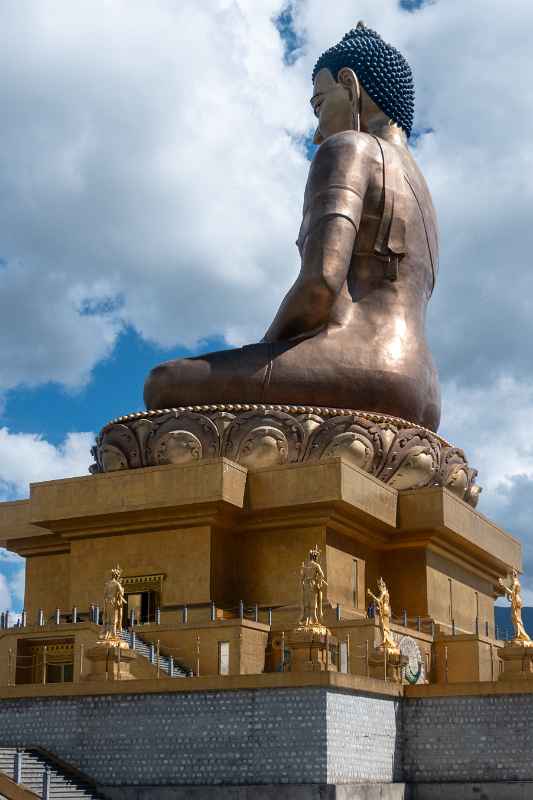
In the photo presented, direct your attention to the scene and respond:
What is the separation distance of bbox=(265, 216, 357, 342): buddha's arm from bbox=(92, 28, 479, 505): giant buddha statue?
3cm

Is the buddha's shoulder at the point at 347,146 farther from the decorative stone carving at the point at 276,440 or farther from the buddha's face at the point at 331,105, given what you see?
the decorative stone carving at the point at 276,440

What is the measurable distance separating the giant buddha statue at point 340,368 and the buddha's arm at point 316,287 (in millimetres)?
26

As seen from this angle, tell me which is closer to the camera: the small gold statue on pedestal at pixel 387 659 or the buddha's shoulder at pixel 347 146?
the small gold statue on pedestal at pixel 387 659

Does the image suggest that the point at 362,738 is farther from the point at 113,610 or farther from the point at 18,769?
the point at 18,769

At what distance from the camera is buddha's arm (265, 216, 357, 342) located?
939 inches

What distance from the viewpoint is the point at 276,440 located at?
22.1m

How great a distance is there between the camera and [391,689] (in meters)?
16.7

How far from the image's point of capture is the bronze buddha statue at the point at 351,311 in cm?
2306

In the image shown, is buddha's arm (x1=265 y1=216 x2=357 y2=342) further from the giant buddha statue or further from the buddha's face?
the buddha's face

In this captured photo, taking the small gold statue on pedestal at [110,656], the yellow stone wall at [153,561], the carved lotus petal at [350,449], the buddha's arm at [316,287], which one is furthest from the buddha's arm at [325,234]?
the small gold statue on pedestal at [110,656]

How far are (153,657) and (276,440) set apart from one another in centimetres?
506

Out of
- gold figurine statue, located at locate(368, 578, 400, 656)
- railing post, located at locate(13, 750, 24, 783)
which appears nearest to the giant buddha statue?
gold figurine statue, located at locate(368, 578, 400, 656)

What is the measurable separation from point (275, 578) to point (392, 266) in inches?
295

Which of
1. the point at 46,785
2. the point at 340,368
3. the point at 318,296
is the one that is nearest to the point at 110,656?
the point at 46,785
